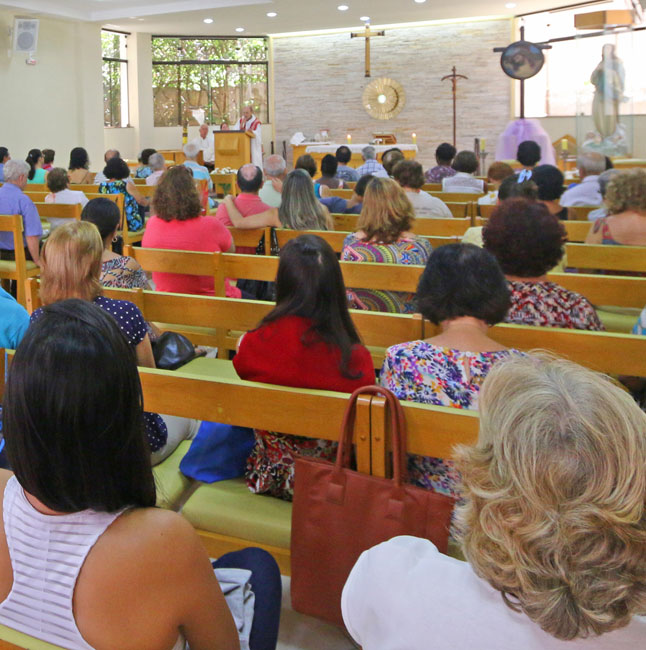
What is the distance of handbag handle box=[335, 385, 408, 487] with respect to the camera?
5.12 feet

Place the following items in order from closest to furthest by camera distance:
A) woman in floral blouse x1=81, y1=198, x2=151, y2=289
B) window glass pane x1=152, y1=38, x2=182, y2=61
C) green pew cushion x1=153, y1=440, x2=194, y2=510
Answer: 1. green pew cushion x1=153, y1=440, x2=194, y2=510
2. woman in floral blouse x1=81, y1=198, x2=151, y2=289
3. window glass pane x1=152, y1=38, x2=182, y2=61

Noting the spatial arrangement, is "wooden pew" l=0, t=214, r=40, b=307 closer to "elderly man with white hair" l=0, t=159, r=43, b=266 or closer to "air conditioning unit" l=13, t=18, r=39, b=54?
"elderly man with white hair" l=0, t=159, r=43, b=266

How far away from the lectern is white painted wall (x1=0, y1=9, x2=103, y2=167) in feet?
12.5

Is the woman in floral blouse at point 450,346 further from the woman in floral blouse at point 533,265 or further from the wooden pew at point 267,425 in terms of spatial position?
the woman in floral blouse at point 533,265

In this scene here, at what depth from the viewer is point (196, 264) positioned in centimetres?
391

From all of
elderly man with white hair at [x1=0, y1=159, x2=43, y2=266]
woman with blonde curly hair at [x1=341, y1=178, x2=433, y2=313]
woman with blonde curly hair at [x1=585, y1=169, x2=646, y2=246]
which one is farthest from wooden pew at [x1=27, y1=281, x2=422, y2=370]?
elderly man with white hair at [x1=0, y1=159, x2=43, y2=266]

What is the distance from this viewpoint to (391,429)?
1.65 m

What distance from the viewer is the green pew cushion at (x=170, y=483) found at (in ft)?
7.13

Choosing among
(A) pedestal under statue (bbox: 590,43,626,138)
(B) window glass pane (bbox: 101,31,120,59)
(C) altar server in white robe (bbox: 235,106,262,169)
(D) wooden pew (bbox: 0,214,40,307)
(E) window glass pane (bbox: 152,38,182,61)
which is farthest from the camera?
(E) window glass pane (bbox: 152,38,182,61)

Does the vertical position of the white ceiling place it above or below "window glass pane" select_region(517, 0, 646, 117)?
above

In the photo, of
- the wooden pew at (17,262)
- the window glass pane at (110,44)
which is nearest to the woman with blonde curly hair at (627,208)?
the wooden pew at (17,262)

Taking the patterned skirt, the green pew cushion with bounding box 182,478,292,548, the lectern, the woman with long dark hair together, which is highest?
the lectern

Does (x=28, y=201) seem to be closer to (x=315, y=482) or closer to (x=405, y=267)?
(x=405, y=267)

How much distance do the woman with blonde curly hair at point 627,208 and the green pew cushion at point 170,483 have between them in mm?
2936
